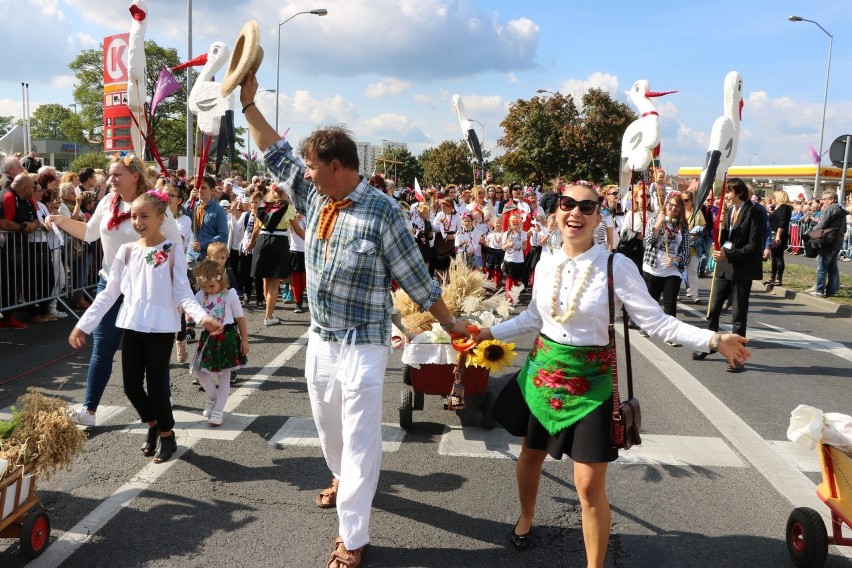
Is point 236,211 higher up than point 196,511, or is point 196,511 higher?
point 236,211

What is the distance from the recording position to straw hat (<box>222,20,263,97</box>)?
3689 mm

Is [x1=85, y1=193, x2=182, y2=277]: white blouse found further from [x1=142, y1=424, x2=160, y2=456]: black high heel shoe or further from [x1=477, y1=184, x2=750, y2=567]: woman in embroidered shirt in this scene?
[x1=477, y1=184, x2=750, y2=567]: woman in embroidered shirt

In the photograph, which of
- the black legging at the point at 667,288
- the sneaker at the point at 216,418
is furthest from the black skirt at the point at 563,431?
the black legging at the point at 667,288

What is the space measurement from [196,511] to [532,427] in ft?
6.65

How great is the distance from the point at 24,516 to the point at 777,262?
1570 centimetres

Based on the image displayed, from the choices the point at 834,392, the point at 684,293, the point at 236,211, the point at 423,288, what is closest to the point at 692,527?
the point at 423,288

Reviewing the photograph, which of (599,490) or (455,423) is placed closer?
(599,490)

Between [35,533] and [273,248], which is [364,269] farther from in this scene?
[273,248]

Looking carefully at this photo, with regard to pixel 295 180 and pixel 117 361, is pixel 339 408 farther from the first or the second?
pixel 117 361

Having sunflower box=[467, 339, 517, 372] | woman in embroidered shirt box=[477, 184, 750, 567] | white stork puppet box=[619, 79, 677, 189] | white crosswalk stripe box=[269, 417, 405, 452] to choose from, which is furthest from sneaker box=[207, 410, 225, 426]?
white stork puppet box=[619, 79, 677, 189]

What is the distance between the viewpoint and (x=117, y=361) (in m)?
7.39

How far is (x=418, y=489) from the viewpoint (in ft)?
14.3

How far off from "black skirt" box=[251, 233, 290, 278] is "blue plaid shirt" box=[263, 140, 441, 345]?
6.27 metres

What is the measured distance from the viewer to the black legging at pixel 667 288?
9305mm
